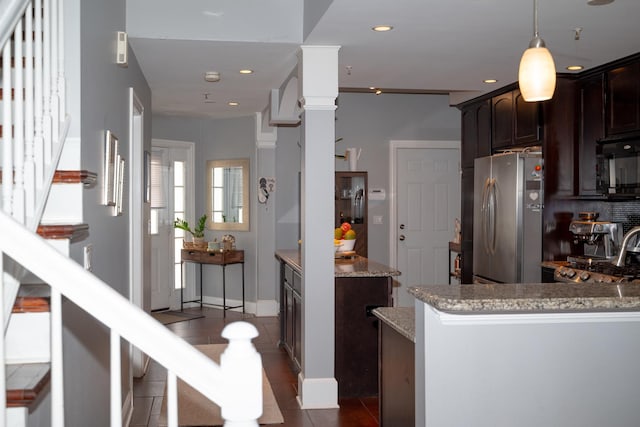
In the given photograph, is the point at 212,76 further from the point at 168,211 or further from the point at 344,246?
the point at 168,211

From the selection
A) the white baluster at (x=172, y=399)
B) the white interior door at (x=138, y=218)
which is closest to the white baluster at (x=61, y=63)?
the white baluster at (x=172, y=399)

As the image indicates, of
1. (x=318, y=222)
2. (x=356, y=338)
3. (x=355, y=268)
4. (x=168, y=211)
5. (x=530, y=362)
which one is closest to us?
(x=530, y=362)

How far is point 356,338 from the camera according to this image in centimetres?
455

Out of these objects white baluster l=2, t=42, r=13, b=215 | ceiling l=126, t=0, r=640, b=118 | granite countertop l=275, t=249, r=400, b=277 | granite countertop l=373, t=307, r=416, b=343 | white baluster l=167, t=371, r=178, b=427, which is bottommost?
granite countertop l=373, t=307, r=416, b=343

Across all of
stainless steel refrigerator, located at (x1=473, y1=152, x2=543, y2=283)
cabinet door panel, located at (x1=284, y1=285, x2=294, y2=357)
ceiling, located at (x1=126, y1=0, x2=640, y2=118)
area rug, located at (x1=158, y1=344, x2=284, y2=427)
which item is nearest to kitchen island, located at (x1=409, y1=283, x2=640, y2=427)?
ceiling, located at (x1=126, y1=0, x2=640, y2=118)

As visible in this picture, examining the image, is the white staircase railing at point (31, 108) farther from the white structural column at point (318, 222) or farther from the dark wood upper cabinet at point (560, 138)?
the dark wood upper cabinet at point (560, 138)

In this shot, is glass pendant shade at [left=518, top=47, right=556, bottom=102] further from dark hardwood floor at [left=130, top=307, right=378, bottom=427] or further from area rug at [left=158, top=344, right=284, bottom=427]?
area rug at [left=158, top=344, right=284, bottom=427]

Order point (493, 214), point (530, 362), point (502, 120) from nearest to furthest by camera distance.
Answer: point (530, 362), point (493, 214), point (502, 120)

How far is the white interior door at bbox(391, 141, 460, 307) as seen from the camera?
7.64 meters

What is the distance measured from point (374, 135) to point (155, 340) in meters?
6.55

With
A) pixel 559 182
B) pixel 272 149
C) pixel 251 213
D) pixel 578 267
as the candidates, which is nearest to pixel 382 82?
pixel 559 182

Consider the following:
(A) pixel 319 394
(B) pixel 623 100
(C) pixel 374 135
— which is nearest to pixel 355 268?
(A) pixel 319 394

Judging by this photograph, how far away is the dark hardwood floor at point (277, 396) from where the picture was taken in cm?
407

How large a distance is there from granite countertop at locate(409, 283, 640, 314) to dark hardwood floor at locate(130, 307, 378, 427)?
200 centimetres
